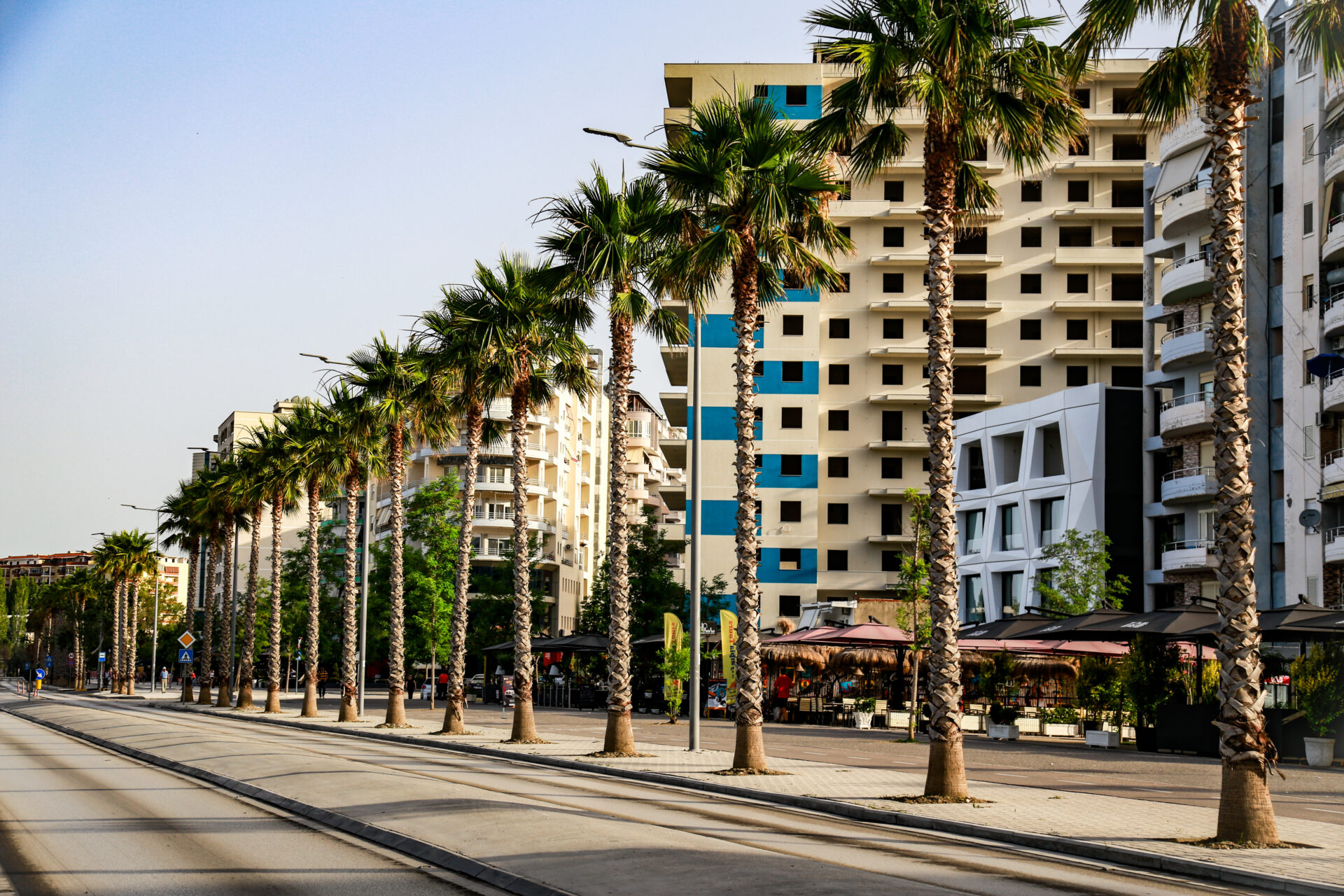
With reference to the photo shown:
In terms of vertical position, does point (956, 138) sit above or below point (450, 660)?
above

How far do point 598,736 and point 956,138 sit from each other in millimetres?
21313

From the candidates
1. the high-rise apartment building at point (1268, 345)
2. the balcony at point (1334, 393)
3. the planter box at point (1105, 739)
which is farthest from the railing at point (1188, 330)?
the planter box at point (1105, 739)

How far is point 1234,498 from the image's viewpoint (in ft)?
47.9

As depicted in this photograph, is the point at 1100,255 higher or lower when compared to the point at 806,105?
lower

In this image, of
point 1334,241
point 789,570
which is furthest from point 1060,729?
point 789,570

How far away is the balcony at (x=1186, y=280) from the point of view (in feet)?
192

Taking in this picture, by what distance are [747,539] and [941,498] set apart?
205 inches

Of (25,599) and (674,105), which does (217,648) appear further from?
(25,599)

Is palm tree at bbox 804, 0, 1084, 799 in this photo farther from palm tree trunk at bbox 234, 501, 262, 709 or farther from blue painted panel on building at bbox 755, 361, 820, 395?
blue painted panel on building at bbox 755, 361, 820, 395

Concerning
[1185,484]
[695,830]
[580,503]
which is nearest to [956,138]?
[695,830]

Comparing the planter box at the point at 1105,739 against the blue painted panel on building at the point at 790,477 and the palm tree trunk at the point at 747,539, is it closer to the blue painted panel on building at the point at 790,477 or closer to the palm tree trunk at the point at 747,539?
the palm tree trunk at the point at 747,539

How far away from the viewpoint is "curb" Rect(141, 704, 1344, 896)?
12359mm

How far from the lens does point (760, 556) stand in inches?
2987

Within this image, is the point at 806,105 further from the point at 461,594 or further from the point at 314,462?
the point at 461,594
